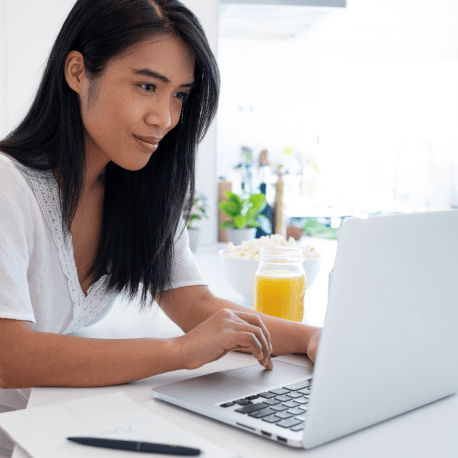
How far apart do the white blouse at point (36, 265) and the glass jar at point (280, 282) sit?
33cm

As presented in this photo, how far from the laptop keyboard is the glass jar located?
41 centimetres

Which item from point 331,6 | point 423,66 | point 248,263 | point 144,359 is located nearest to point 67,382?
point 144,359

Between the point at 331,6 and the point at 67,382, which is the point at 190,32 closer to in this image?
the point at 67,382

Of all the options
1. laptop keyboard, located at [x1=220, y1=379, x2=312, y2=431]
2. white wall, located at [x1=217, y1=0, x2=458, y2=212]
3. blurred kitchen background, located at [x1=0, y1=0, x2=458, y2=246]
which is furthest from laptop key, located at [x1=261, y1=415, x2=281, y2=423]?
white wall, located at [x1=217, y1=0, x2=458, y2=212]

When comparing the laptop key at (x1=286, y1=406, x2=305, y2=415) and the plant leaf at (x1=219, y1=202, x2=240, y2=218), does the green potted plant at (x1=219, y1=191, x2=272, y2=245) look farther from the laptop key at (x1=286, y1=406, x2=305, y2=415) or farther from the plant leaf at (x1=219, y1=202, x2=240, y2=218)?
the laptop key at (x1=286, y1=406, x2=305, y2=415)

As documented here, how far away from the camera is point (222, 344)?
30.5 inches

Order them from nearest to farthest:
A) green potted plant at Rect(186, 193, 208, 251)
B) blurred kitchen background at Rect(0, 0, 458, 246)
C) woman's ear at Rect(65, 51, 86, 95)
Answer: woman's ear at Rect(65, 51, 86, 95), green potted plant at Rect(186, 193, 208, 251), blurred kitchen background at Rect(0, 0, 458, 246)

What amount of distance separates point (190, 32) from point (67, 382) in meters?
0.66

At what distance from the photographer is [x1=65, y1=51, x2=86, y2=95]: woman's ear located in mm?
972

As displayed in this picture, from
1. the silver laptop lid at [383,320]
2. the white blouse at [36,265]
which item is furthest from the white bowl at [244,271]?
the silver laptop lid at [383,320]

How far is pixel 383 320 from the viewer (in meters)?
0.55

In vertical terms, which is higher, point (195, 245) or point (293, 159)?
point (293, 159)

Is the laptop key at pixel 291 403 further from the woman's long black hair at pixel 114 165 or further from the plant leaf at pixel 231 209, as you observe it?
the plant leaf at pixel 231 209

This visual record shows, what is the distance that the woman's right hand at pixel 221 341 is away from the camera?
2.55 feet
